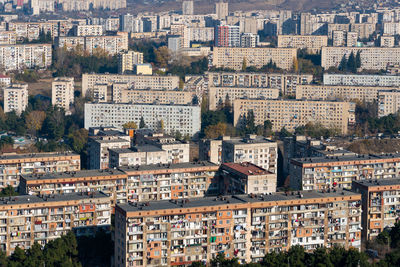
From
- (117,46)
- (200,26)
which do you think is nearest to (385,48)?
(117,46)

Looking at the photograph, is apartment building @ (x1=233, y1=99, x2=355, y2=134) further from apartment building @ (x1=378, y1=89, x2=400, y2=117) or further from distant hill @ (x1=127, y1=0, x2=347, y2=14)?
distant hill @ (x1=127, y1=0, x2=347, y2=14)

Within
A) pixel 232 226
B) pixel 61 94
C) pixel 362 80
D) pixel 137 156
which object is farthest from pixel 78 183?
pixel 362 80

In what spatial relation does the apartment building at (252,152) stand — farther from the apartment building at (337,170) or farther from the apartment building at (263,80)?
the apartment building at (263,80)

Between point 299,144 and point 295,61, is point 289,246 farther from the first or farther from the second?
point 295,61

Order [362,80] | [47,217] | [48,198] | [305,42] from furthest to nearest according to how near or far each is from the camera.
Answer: [305,42] → [362,80] → [48,198] → [47,217]

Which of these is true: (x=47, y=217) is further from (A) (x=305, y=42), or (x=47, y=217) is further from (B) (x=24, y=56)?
(A) (x=305, y=42)

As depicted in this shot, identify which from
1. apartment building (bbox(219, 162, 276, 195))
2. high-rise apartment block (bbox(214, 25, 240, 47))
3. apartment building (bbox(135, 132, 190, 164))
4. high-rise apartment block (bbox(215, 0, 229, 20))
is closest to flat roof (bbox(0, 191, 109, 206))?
apartment building (bbox(219, 162, 276, 195))
